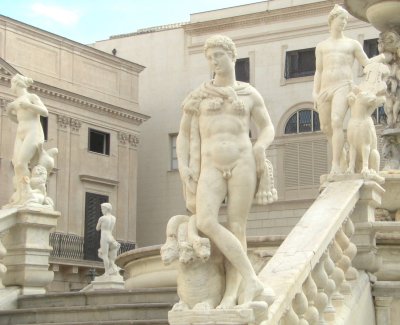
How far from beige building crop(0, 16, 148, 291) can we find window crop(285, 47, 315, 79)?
6461mm

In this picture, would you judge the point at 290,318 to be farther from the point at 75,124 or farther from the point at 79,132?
the point at 79,132

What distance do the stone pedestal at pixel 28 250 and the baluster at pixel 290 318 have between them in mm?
6512

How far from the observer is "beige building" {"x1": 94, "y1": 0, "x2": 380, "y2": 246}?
1443 inches

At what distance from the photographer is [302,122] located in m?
37.3

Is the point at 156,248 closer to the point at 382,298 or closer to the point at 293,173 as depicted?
the point at 382,298

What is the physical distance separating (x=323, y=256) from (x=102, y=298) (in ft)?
14.2

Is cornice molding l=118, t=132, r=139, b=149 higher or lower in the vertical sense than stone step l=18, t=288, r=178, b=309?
higher

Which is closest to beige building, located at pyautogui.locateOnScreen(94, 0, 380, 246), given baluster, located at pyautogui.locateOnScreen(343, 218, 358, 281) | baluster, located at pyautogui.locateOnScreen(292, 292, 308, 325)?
baluster, located at pyautogui.locateOnScreen(343, 218, 358, 281)

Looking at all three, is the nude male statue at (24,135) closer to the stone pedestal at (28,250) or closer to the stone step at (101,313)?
the stone pedestal at (28,250)

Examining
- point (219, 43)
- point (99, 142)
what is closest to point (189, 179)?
point (219, 43)

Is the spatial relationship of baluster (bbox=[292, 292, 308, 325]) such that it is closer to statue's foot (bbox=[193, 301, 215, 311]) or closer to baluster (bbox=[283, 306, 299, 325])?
baluster (bbox=[283, 306, 299, 325])

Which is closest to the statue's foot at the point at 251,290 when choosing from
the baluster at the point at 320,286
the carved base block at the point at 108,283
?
the baluster at the point at 320,286

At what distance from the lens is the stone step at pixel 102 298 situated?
10.2m

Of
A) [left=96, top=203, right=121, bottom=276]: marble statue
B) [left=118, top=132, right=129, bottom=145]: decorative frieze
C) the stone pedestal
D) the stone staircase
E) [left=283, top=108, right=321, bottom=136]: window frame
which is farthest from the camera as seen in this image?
[left=118, top=132, right=129, bottom=145]: decorative frieze
